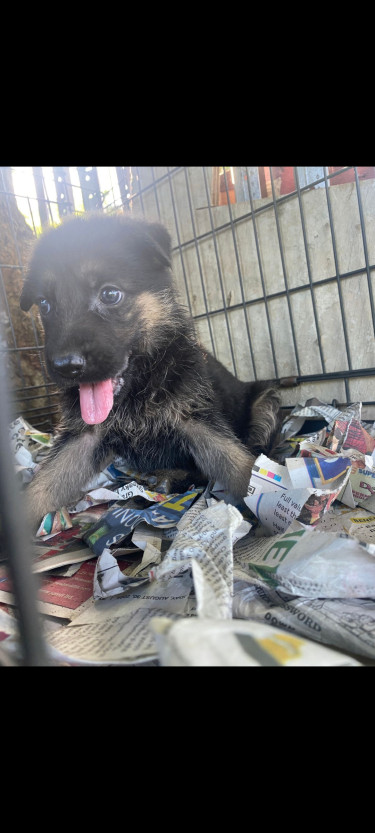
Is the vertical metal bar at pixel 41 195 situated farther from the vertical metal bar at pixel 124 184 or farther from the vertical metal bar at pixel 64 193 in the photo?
the vertical metal bar at pixel 124 184

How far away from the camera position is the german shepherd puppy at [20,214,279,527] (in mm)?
1594

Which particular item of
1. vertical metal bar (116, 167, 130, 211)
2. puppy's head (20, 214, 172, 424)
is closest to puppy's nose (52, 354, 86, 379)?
puppy's head (20, 214, 172, 424)

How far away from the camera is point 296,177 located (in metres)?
2.37

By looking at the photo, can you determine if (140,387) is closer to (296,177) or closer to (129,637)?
(129,637)

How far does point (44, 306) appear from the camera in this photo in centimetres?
171

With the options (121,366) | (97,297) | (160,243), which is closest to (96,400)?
(121,366)

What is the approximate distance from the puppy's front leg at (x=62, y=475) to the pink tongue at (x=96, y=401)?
257 millimetres

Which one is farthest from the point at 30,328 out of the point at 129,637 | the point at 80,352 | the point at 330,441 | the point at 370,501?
the point at 129,637

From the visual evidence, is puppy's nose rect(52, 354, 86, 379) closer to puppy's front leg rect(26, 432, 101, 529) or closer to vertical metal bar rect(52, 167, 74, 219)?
puppy's front leg rect(26, 432, 101, 529)

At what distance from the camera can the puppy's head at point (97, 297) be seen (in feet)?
4.96

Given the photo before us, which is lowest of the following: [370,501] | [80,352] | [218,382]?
[370,501]

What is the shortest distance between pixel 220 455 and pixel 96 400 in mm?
508

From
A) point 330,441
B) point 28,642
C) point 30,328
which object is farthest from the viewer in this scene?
point 30,328

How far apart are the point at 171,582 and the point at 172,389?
35.7 inches
